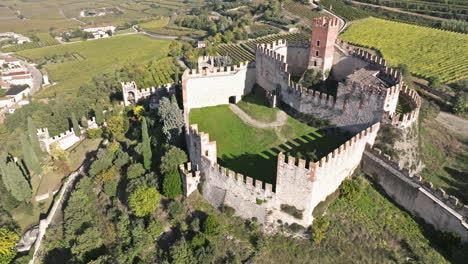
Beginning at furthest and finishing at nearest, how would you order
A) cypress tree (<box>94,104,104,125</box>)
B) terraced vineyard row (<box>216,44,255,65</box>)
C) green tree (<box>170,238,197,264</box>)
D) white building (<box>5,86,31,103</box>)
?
white building (<box>5,86,31,103</box>) → terraced vineyard row (<box>216,44,255,65</box>) → cypress tree (<box>94,104,104,125</box>) → green tree (<box>170,238,197,264</box>)

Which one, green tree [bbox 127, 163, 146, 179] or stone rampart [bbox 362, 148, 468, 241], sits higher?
stone rampart [bbox 362, 148, 468, 241]

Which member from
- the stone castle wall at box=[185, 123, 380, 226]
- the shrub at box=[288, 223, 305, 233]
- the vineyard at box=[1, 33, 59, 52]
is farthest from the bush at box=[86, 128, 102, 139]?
the vineyard at box=[1, 33, 59, 52]

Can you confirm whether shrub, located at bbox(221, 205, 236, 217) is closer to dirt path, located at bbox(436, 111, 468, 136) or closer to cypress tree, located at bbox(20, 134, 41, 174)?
dirt path, located at bbox(436, 111, 468, 136)

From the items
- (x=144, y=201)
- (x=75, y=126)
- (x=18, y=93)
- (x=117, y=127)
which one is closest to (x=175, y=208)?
(x=144, y=201)

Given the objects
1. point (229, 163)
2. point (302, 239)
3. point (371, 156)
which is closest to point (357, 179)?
point (371, 156)

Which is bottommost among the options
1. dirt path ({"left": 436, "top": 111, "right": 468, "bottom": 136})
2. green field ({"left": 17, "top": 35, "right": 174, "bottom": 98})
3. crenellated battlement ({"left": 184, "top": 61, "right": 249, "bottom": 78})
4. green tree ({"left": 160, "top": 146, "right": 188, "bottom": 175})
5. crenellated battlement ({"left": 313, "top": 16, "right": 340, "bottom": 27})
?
green field ({"left": 17, "top": 35, "right": 174, "bottom": 98})

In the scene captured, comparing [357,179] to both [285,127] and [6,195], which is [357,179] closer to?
[285,127]

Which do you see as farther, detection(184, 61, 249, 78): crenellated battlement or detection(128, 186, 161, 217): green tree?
detection(184, 61, 249, 78): crenellated battlement

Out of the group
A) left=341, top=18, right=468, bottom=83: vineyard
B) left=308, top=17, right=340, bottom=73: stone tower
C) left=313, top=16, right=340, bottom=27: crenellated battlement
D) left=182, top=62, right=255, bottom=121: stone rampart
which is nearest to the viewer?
left=313, top=16, right=340, bottom=27: crenellated battlement
